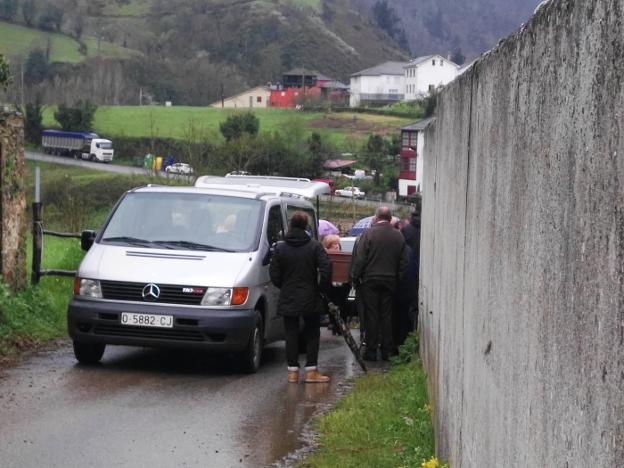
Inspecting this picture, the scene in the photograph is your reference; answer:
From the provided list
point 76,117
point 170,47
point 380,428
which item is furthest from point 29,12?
point 380,428

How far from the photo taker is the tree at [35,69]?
423ft

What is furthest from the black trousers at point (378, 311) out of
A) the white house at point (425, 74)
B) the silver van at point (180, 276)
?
the white house at point (425, 74)

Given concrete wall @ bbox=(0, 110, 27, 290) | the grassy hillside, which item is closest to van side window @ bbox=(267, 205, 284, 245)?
concrete wall @ bbox=(0, 110, 27, 290)

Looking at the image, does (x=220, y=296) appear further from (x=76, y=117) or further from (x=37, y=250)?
(x=76, y=117)

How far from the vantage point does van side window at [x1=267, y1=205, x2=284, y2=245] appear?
40.5ft

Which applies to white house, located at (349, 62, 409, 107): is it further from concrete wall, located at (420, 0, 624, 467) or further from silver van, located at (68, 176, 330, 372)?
concrete wall, located at (420, 0, 624, 467)

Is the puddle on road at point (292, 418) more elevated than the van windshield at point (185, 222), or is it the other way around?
the van windshield at point (185, 222)

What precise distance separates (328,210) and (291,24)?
513 feet

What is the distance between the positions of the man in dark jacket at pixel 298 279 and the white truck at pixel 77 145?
7348 centimetres

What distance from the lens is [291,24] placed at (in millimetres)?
186375

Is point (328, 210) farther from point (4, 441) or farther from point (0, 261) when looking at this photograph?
point (4, 441)

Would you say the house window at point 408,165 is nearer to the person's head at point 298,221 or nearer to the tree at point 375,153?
the tree at point 375,153

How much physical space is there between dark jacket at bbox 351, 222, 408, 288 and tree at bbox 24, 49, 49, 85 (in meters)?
121

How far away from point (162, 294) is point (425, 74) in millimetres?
133904
